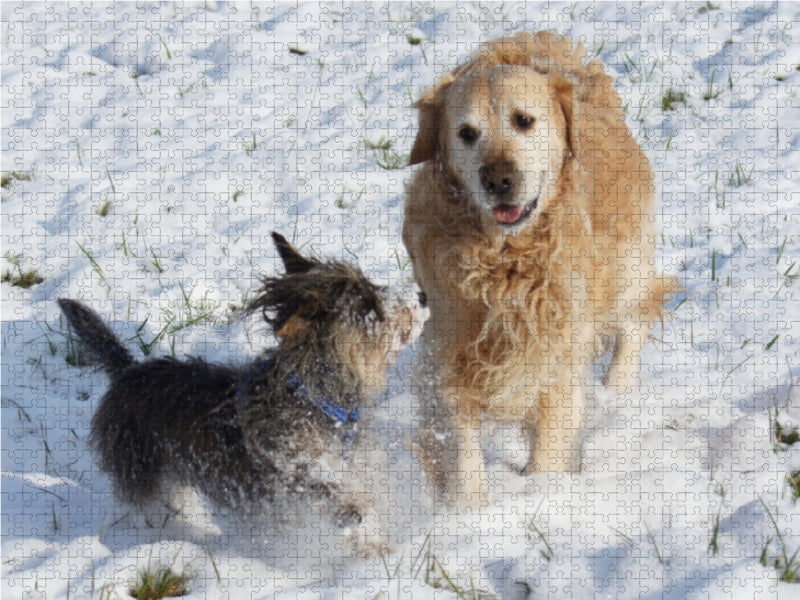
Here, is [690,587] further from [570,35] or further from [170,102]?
[170,102]

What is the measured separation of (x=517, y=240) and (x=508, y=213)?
0.16 m

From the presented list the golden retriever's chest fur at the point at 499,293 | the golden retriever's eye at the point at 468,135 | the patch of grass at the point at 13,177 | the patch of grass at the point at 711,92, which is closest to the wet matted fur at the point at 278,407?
the golden retriever's chest fur at the point at 499,293

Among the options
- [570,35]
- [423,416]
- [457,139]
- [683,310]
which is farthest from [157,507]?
[570,35]

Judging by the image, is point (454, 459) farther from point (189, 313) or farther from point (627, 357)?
point (189, 313)

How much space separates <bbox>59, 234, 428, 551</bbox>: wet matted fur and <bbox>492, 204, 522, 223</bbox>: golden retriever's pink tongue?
47 cm

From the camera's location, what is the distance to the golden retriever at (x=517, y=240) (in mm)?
2934

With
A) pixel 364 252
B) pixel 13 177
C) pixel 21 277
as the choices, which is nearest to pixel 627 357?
pixel 364 252

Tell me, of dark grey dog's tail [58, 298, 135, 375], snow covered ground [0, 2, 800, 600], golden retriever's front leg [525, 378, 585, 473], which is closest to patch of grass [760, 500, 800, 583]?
snow covered ground [0, 2, 800, 600]

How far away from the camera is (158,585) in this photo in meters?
2.85

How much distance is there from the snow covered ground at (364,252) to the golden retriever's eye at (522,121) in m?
1.40

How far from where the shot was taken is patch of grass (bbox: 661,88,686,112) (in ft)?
17.7

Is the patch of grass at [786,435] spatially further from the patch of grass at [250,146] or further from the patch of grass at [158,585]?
the patch of grass at [250,146]

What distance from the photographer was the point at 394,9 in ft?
21.3

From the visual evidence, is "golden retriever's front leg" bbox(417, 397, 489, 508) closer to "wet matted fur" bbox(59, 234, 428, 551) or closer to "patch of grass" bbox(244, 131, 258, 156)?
"wet matted fur" bbox(59, 234, 428, 551)
